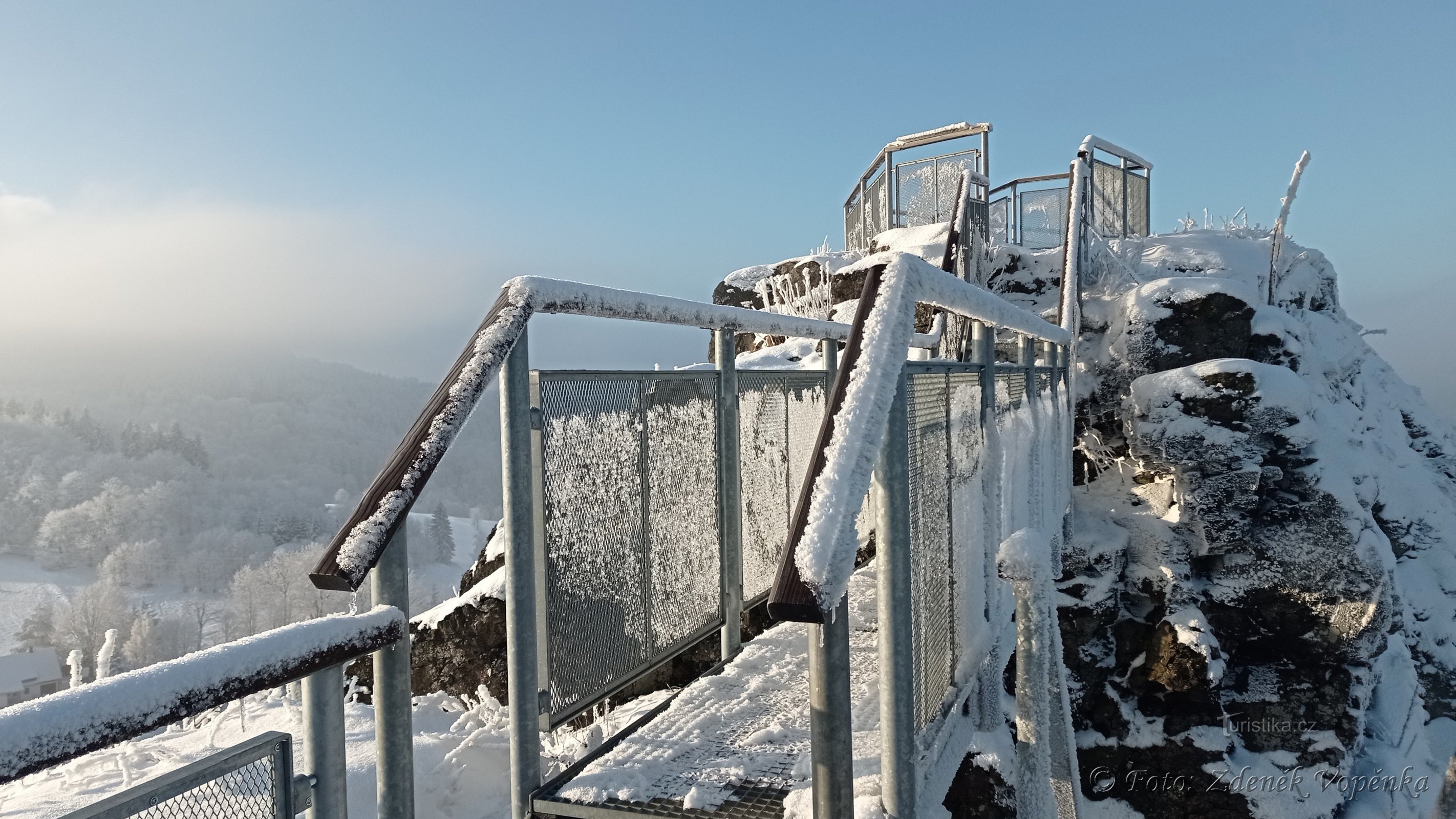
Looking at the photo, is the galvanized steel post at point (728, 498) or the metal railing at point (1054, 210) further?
the metal railing at point (1054, 210)

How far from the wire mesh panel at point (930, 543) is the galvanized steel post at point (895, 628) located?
0.26 feet

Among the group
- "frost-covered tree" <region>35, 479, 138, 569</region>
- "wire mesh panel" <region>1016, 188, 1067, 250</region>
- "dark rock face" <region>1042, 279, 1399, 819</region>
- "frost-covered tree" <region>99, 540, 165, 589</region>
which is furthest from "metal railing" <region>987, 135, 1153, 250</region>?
"frost-covered tree" <region>35, 479, 138, 569</region>

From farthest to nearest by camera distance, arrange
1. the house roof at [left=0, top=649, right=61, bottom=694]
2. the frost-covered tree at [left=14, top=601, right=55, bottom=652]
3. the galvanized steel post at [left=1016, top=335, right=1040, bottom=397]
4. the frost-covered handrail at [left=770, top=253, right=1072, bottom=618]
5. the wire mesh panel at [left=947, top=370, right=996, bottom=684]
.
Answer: the frost-covered tree at [left=14, top=601, right=55, bottom=652] < the house roof at [left=0, top=649, right=61, bottom=694] < the galvanized steel post at [left=1016, top=335, right=1040, bottom=397] < the wire mesh panel at [left=947, top=370, right=996, bottom=684] < the frost-covered handrail at [left=770, top=253, right=1072, bottom=618]

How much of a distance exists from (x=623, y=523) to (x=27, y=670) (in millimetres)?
60107

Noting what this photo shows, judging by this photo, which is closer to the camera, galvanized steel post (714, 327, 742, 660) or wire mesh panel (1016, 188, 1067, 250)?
galvanized steel post (714, 327, 742, 660)

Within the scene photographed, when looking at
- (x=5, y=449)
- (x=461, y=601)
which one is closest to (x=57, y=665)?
(x=5, y=449)

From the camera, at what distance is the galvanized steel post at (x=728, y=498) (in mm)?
3715

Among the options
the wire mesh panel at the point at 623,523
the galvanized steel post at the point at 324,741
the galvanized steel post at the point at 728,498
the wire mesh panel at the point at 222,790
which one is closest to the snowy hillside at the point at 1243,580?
the galvanized steel post at the point at 728,498

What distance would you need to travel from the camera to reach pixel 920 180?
53.6ft

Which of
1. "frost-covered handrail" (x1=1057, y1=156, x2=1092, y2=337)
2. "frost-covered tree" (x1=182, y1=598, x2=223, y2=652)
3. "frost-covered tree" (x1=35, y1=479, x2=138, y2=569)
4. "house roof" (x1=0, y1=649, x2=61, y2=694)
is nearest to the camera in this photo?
"frost-covered handrail" (x1=1057, y1=156, x2=1092, y2=337)

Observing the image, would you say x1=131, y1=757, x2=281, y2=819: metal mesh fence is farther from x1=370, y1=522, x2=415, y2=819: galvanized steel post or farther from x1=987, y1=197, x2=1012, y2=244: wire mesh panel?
x1=987, y1=197, x2=1012, y2=244: wire mesh panel

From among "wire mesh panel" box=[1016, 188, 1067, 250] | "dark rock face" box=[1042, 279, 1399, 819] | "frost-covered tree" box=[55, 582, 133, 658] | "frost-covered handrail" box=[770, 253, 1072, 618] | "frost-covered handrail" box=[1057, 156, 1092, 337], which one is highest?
"wire mesh panel" box=[1016, 188, 1067, 250]

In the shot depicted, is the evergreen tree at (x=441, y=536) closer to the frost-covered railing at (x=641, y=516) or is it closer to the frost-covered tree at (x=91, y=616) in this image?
the frost-covered tree at (x=91, y=616)

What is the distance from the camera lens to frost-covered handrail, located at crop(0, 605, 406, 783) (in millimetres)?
853
